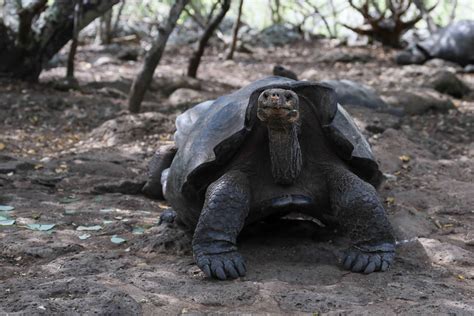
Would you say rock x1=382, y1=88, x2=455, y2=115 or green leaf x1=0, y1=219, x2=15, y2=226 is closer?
green leaf x1=0, y1=219, x2=15, y2=226

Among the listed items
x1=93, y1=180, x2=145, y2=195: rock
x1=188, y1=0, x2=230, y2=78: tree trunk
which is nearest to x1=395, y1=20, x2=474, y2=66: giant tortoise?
x1=188, y1=0, x2=230, y2=78: tree trunk

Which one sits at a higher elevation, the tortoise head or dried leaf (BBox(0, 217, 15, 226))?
the tortoise head

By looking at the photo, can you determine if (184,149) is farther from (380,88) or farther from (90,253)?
(380,88)

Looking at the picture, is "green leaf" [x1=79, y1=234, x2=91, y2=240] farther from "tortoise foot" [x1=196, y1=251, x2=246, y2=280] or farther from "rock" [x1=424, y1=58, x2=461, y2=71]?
"rock" [x1=424, y1=58, x2=461, y2=71]

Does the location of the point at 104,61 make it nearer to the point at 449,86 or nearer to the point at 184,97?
the point at 184,97

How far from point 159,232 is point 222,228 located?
623 millimetres

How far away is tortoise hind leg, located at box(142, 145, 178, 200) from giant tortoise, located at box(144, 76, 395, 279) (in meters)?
0.93

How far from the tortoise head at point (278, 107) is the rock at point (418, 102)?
4786mm

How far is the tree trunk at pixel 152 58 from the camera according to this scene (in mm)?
6668

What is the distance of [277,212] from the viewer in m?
3.13

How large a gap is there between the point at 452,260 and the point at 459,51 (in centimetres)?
885

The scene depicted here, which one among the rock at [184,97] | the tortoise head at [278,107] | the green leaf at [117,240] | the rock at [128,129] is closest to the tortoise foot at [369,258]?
the tortoise head at [278,107]

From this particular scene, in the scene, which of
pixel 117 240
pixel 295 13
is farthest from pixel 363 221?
pixel 295 13

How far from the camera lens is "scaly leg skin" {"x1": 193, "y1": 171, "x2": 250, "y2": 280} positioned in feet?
9.05
